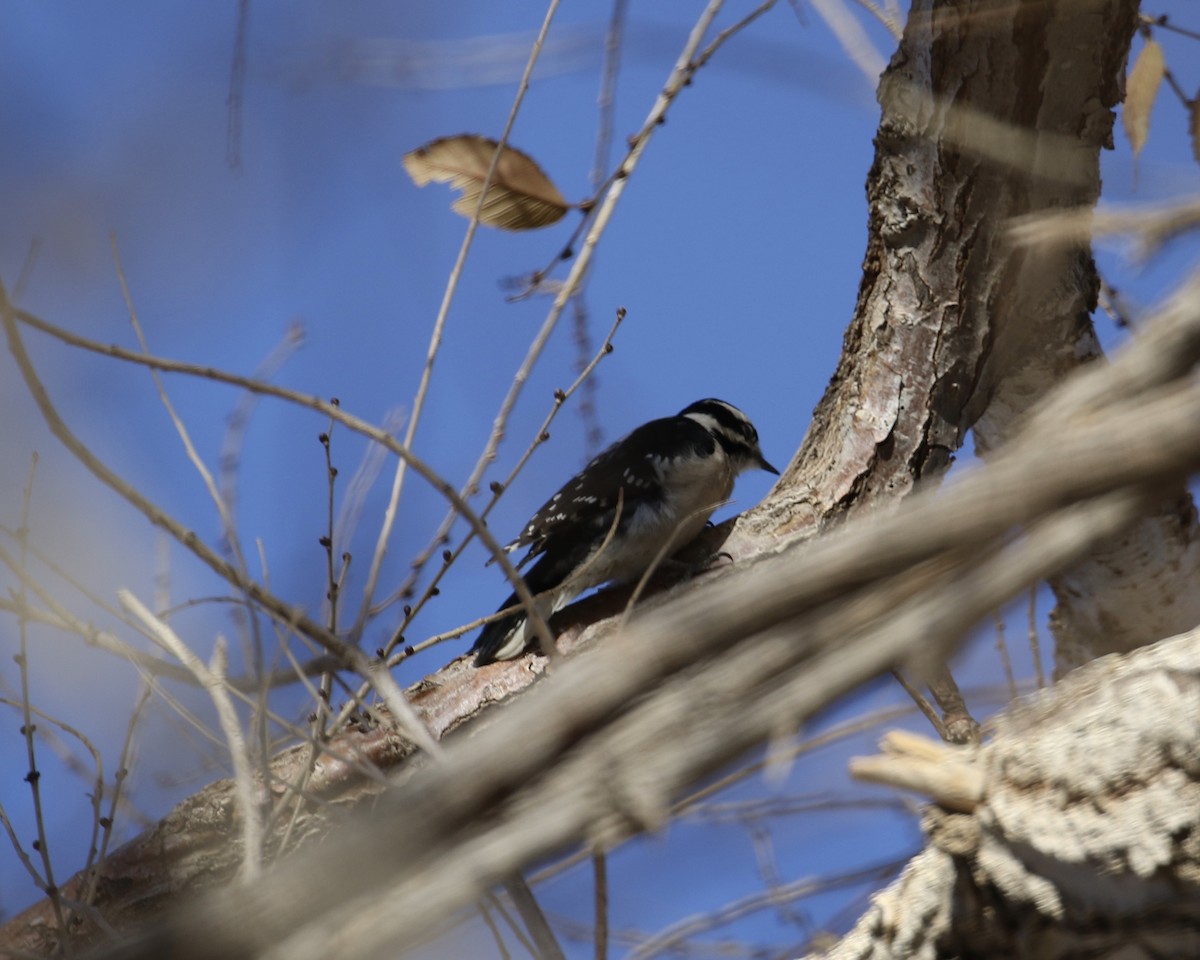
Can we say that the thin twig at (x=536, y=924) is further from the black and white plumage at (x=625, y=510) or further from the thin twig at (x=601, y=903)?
the black and white plumage at (x=625, y=510)

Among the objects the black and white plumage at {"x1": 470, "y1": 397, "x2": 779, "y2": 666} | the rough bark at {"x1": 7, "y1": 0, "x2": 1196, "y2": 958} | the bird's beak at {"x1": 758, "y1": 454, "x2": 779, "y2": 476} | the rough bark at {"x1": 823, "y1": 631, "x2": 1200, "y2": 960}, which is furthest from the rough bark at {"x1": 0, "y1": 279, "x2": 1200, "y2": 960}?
the bird's beak at {"x1": 758, "y1": 454, "x2": 779, "y2": 476}

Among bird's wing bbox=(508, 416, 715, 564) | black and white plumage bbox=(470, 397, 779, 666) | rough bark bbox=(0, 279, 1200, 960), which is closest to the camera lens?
rough bark bbox=(0, 279, 1200, 960)

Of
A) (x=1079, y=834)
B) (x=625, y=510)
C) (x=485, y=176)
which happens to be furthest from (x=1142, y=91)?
(x=1079, y=834)

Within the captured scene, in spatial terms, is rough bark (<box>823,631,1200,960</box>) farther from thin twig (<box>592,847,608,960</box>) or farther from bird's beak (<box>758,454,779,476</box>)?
bird's beak (<box>758,454,779,476</box>)

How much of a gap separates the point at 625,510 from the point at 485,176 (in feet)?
5.55

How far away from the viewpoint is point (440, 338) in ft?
8.57

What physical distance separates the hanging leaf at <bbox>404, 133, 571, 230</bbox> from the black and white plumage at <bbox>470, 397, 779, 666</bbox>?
113 cm

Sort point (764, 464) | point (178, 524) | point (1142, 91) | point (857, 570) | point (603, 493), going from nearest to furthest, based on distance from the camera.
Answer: point (857, 570)
point (178, 524)
point (1142, 91)
point (603, 493)
point (764, 464)

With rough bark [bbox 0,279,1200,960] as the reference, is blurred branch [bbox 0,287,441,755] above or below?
above

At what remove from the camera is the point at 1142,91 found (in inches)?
125

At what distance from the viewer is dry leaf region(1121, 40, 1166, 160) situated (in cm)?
309

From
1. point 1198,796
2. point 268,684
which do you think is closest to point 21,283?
point 268,684

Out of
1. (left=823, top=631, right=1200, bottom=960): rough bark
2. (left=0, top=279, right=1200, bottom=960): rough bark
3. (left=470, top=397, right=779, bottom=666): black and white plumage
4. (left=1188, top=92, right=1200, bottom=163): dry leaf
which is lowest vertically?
(left=823, top=631, right=1200, bottom=960): rough bark

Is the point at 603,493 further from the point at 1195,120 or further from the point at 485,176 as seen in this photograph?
the point at 1195,120
